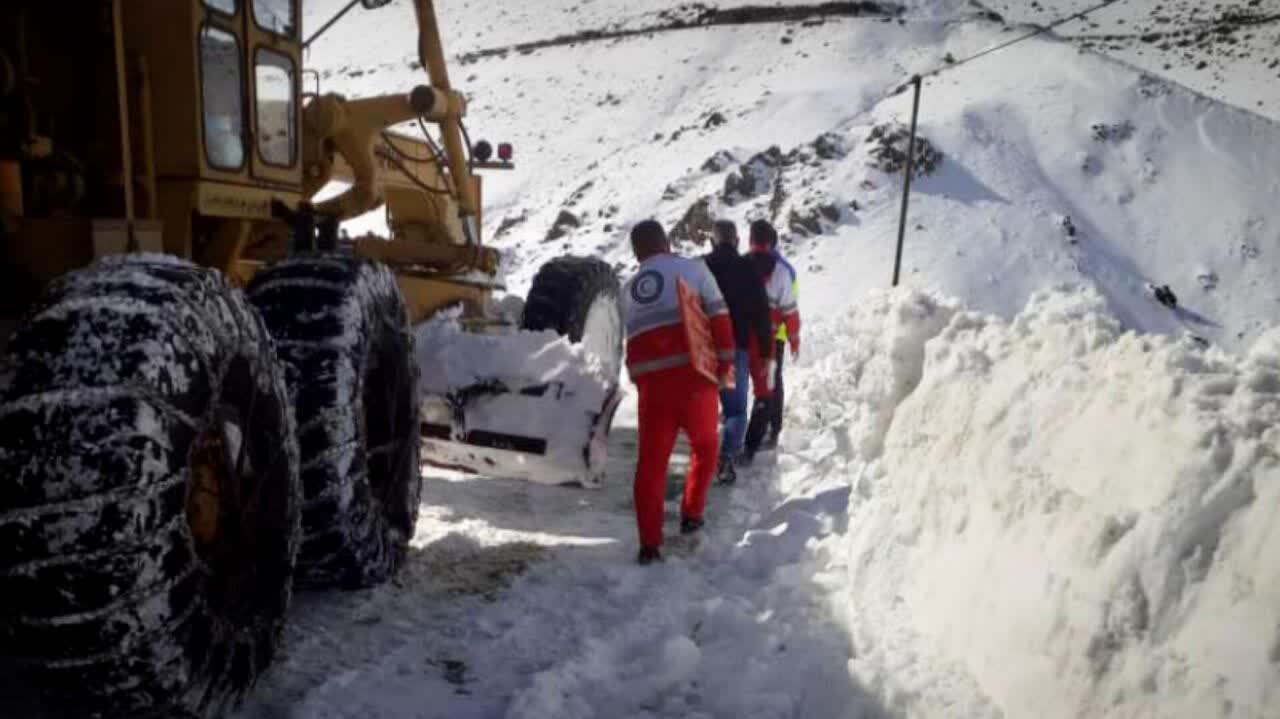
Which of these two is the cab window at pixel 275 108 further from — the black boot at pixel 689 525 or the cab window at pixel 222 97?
the black boot at pixel 689 525

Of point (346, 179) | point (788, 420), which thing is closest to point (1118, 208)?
point (788, 420)

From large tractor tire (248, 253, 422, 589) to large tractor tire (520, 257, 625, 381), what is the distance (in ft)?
7.97

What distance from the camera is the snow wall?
2236 millimetres

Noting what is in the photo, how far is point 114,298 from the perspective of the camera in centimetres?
250

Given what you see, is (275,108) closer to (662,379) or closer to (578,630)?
(662,379)

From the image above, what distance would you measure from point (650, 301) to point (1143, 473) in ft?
8.94

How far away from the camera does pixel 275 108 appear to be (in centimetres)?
454

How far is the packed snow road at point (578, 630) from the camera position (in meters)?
3.21

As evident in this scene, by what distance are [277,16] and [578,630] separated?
10.2ft

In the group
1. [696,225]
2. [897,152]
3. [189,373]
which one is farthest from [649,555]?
[897,152]

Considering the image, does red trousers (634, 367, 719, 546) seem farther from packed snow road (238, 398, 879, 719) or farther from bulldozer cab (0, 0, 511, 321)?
bulldozer cab (0, 0, 511, 321)

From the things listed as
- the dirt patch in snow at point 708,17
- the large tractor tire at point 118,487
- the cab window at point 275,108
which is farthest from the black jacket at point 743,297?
the dirt patch in snow at point 708,17

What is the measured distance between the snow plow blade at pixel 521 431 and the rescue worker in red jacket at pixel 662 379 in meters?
0.45

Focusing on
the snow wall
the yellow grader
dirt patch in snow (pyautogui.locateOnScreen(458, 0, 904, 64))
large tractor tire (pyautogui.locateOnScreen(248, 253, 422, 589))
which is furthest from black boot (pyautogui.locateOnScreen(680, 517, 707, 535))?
dirt patch in snow (pyautogui.locateOnScreen(458, 0, 904, 64))
